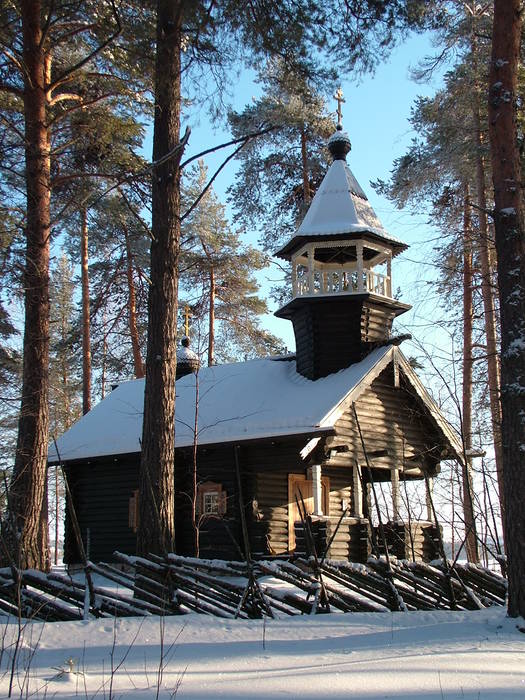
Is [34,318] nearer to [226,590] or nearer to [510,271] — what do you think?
[226,590]

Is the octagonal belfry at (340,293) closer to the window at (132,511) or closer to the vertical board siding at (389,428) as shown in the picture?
the vertical board siding at (389,428)

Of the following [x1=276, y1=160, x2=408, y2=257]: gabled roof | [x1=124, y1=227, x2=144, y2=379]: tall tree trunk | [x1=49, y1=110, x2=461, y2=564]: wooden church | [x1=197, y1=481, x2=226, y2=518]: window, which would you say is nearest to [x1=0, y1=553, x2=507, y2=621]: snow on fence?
[x1=49, y1=110, x2=461, y2=564]: wooden church

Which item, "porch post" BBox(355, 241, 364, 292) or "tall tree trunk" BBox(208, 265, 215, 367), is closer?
"porch post" BBox(355, 241, 364, 292)

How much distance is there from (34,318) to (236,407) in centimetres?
732

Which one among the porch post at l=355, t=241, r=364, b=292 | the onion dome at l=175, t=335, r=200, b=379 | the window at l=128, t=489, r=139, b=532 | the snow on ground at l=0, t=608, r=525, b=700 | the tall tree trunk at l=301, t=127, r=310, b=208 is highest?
the tall tree trunk at l=301, t=127, r=310, b=208

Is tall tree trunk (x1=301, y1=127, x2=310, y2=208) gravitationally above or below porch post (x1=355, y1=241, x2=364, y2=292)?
above

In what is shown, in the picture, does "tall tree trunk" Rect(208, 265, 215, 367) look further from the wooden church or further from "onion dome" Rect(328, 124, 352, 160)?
"onion dome" Rect(328, 124, 352, 160)

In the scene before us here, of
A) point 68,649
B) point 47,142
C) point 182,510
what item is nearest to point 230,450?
point 182,510

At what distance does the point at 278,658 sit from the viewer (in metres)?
5.91

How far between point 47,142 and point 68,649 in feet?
26.4

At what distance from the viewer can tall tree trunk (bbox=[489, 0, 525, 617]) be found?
8.01 meters

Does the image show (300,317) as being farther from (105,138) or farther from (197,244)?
(197,244)

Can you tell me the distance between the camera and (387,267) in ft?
61.2

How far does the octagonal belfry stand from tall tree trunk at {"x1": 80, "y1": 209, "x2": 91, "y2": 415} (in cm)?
955
